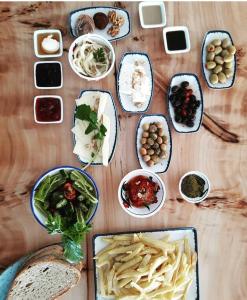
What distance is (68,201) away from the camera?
1.85 m

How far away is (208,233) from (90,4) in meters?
1.03

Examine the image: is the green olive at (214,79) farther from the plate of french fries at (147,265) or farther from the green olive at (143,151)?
the plate of french fries at (147,265)

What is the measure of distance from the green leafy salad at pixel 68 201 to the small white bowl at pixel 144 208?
0.13m

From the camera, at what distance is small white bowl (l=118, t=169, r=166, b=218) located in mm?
1904

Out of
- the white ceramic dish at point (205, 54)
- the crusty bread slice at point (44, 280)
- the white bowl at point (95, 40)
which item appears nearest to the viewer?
the crusty bread slice at point (44, 280)

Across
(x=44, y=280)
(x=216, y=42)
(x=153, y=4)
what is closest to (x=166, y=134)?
(x=216, y=42)

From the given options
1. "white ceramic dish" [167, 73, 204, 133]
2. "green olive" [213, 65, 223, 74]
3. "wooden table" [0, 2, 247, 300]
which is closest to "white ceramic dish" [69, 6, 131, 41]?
"wooden table" [0, 2, 247, 300]

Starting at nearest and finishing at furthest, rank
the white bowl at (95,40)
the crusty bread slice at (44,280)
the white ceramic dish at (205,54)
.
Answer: the crusty bread slice at (44,280) → the white bowl at (95,40) → the white ceramic dish at (205,54)

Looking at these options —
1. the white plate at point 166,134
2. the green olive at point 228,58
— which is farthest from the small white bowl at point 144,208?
the green olive at point 228,58

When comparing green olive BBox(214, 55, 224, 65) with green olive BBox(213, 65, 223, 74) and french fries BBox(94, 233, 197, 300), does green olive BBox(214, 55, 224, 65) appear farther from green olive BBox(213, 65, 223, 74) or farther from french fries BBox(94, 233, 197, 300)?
french fries BBox(94, 233, 197, 300)

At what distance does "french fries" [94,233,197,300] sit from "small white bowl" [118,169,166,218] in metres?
0.08

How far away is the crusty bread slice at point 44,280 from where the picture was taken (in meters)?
1.76

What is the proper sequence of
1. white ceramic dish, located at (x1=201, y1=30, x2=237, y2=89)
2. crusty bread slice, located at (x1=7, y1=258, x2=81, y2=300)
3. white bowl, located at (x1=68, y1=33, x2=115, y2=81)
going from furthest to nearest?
white ceramic dish, located at (x1=201, y1=30, x2=237, y2=89) → white bowl, located at (x1=68, y1=33, x2=115, y2=81) → crusty bread slice, located at (x1=7, y1=258, x2=81, y2=300)

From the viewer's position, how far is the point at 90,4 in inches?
76.8
